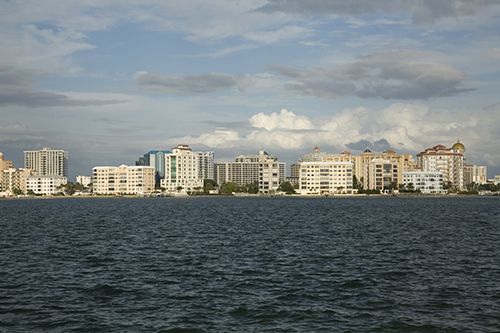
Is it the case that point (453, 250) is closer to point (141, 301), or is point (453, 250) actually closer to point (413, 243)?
point (413, 243)

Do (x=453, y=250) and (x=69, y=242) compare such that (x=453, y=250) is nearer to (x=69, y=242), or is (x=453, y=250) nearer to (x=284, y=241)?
(x=284, y=241)

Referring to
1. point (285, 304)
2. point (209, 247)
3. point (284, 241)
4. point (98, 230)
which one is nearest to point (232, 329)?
point (285, 304)

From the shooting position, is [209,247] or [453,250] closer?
[453,250]

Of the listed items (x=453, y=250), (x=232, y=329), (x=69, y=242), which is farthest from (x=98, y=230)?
(x=232, y=329)

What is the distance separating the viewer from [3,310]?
24.1 metres

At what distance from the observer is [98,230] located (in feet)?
215

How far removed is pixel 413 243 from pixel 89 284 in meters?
27.3

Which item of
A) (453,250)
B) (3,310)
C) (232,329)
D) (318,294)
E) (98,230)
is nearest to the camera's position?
(232,329)

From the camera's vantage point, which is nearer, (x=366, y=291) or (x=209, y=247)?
(x=366, y=291)

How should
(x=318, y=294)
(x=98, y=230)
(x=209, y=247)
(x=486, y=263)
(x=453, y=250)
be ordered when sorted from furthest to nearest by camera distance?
(x=98, y=230) < (x=209, y=247) < (x=453, y=250) < (x=486, y=263) < (x=318, y=294)

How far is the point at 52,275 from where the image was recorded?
32656 mm

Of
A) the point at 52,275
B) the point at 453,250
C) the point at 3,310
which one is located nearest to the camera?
the point at 3,310

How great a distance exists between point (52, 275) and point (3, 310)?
857 cm

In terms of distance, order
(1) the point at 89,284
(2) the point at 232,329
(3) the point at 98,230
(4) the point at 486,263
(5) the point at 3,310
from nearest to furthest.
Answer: (2) the point at 232,329 → (5) the point at 3,310 → (1) the point at 89,284 → (4) the point at 486,263 → (3) the point at 98,230
